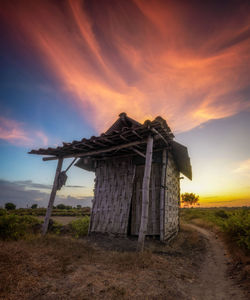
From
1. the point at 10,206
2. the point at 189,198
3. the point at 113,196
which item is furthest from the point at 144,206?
the point at 189,198

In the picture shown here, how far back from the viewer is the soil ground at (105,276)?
117 inches

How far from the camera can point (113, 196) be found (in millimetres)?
9125

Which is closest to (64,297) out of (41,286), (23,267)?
(41,286)

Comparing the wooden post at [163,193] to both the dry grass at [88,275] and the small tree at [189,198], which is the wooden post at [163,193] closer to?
the dry grass at [88,275]

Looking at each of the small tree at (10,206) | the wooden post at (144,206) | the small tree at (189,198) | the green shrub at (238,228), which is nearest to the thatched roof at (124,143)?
the wooden post at (144,206)

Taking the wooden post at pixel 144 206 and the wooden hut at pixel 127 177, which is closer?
the wooden post at pixel 144 206

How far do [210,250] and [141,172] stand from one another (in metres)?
4.44

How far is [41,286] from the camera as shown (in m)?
3.11

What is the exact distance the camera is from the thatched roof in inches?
253

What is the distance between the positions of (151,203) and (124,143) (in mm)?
3116

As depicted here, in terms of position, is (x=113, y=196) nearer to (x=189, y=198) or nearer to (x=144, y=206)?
(x=144, y=206)

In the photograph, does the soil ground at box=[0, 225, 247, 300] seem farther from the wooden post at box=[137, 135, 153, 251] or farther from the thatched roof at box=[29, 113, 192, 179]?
the thatched roof at box=[29, 113, 192, 179]

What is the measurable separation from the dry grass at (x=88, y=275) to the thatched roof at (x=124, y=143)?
12.8 ft

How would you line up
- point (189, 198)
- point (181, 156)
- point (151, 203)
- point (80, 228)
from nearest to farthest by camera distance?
point (151, 203)
point (181, 156)
point (80, 228)
point (189, 198)
